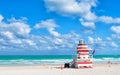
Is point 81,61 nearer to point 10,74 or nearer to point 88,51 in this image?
point 88,51

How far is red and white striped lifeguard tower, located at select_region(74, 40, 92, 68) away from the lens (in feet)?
91.3

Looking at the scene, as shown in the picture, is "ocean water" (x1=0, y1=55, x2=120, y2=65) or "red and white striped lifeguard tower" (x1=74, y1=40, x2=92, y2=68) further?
"ocean water" (x1=0, y1=55, x2=120, y2=65)

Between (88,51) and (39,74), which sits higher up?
(88,51)

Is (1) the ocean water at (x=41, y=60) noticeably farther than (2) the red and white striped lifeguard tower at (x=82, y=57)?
Yes

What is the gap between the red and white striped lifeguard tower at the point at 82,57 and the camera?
27.8 metres

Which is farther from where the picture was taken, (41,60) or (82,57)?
(41,60)

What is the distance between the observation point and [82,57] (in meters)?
28.0

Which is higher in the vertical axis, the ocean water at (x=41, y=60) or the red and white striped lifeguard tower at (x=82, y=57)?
the ocean water at (x=41, y=60)

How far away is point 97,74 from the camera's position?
21.0 metres

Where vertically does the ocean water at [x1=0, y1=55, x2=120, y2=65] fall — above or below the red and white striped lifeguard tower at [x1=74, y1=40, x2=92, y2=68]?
above

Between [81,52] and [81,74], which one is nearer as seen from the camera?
[81,74]

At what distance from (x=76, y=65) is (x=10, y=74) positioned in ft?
26.9

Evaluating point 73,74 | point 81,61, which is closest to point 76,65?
point 81,61

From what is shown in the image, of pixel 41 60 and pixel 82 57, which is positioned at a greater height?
pixel 41 60
